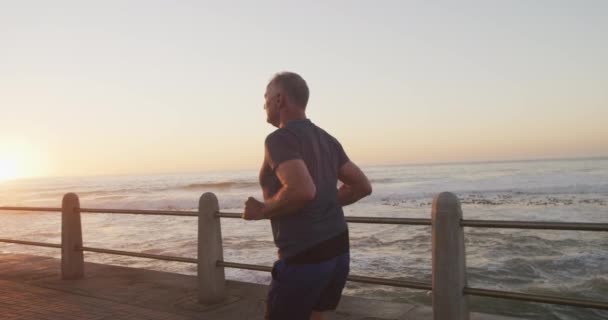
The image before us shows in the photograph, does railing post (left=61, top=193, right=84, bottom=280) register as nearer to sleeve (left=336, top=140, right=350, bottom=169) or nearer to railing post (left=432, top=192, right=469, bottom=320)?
railing post (left=432, top=192, right=469, bottom=320)

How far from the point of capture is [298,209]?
7.38 feet

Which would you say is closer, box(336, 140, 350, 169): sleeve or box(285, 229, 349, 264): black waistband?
box(285, 229, 349, 264): black waistband

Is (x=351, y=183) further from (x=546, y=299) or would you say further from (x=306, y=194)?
(x=546, y=299)

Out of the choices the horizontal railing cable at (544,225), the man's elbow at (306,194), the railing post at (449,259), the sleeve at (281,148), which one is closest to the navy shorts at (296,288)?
the man's elbow at (306,194)

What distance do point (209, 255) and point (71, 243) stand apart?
2.52 metres

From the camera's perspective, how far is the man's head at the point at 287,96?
A: 2.41 metres

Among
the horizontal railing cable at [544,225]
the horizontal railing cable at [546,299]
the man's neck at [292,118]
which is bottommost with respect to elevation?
the horizontal railing cable at [546,299]

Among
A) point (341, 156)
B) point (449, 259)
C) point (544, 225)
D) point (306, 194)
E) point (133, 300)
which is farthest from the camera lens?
point (133, 300)

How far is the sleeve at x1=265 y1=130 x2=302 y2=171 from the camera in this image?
2.22 meters

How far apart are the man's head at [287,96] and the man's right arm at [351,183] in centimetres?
Result: 43

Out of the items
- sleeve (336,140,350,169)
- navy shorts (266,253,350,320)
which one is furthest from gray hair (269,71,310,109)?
navy shorts (266,253,350,320)

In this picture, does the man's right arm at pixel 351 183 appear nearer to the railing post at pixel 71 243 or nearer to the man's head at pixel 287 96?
the man's head at pixel 287 96

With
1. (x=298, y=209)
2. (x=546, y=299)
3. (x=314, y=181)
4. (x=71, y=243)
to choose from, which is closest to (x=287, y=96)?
(x=314, y=181)

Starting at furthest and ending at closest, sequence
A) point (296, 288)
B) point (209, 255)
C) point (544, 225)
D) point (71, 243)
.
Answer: point (71, 243) → point (209, 255) → point (544, 225) → point (296, 288)
